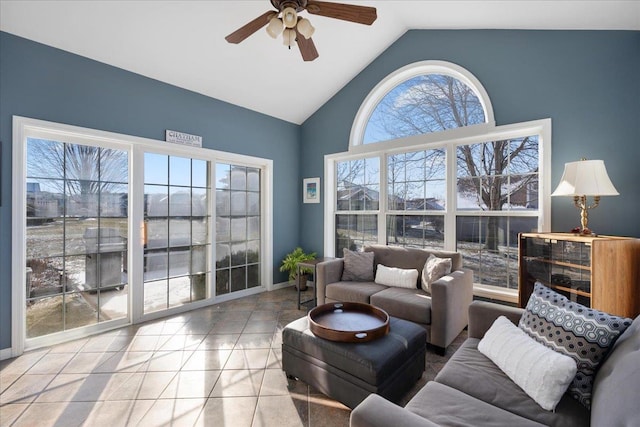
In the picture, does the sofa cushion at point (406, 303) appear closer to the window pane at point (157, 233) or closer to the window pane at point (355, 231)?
the window pane at point (355, 231)

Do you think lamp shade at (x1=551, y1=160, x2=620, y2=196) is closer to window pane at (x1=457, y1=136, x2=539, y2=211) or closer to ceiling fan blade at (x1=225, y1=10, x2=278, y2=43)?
window pane at (x1=457, y1=136, x2=539, y2=211)

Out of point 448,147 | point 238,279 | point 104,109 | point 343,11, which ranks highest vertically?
point 343,11

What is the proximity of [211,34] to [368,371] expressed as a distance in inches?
135

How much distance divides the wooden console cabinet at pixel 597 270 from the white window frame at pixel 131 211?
3557 millimetres

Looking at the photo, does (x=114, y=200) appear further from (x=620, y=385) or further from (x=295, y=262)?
(x=620, y=385)

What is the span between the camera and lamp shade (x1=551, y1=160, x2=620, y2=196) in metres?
2.25

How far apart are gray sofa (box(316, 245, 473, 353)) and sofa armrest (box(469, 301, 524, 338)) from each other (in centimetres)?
58

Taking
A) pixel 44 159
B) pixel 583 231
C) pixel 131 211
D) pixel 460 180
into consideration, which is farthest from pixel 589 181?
pixel 44 159

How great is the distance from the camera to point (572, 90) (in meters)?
2.72

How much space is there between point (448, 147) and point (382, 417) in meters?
3.24

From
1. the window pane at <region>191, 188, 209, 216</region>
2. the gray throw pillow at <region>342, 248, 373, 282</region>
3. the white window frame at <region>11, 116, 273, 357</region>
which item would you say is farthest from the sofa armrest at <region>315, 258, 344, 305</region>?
the window pane at <region>191, 188, 209, 216</region>

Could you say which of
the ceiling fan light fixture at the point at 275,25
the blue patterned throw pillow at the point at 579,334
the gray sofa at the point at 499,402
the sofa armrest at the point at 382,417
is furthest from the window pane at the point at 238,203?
the blue patterned throw pillow at the point at 579,334

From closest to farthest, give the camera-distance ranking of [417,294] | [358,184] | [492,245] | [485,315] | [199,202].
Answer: [485,315] → [417,294] → [492,245] → [199,202] → [358,184]

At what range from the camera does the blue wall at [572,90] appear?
2.48m
